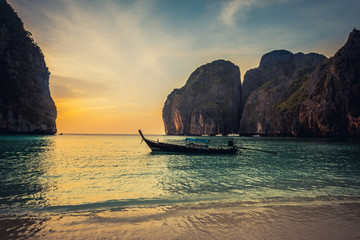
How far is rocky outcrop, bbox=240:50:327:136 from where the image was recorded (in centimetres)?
12519

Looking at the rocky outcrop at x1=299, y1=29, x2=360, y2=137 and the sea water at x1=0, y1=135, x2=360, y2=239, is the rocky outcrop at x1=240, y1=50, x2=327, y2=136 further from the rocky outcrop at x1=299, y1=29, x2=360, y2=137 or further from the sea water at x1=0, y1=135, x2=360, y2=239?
the sea water at x1=0, y1=135, x2=360, y2=239

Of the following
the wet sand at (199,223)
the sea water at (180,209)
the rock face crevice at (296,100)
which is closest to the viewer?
the wet sand at (199,223)

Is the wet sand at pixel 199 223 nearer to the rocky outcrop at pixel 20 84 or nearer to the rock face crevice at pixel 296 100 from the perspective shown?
the rock face crevice at pixel 296 100

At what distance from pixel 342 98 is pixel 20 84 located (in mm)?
150021

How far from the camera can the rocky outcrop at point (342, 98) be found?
74.5 meters

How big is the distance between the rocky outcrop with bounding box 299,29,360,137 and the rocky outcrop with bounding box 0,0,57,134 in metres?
141

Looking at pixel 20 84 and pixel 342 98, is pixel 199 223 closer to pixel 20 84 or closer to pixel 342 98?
pixel 342 98

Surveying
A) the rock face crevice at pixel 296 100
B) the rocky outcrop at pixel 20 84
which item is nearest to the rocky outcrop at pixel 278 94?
the rock face crevice at pixel 296 100

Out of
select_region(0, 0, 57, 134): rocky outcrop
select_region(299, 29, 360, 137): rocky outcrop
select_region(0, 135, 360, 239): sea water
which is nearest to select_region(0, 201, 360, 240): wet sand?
select_region(0, 135, 360, 239): sea water

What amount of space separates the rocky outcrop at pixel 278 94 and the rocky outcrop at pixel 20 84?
141023 mm

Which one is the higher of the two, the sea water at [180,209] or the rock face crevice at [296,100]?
the rock face crevice at [296,100]

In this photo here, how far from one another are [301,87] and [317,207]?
14878 centimetres

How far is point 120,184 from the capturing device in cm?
1377

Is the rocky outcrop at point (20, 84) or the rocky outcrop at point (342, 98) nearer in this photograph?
the rocky outcrop at point (342, 98)
